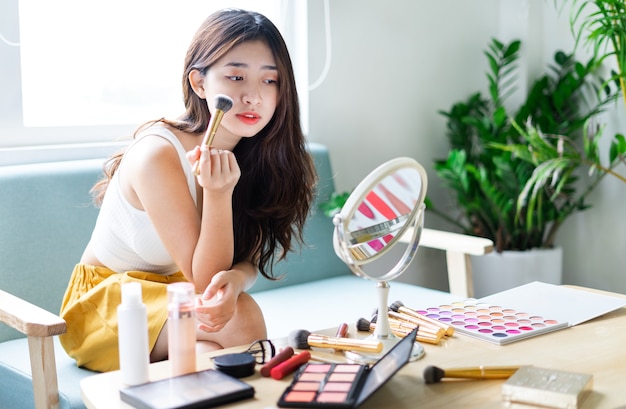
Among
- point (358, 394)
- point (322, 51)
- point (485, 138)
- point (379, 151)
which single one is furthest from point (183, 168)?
point (485, 138)

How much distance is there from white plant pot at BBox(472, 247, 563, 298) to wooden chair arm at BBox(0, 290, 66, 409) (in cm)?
179

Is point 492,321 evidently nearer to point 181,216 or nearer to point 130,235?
point 181,216

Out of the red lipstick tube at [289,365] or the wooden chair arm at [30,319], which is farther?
the wooden chair arm at [30,319]

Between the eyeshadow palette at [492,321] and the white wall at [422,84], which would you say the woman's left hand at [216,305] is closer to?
the eyeshadow palette at [492,321]

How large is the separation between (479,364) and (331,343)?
23 cm

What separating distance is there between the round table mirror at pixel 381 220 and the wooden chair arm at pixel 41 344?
0.53 metres

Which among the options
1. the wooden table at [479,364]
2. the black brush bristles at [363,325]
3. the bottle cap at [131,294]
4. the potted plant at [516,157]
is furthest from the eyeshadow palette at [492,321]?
the potted plant at [516,157]

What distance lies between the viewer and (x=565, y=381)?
1.14m

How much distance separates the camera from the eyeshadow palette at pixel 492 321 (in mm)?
1418

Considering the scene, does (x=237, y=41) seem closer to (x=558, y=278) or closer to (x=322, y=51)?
(x=322, y=51)

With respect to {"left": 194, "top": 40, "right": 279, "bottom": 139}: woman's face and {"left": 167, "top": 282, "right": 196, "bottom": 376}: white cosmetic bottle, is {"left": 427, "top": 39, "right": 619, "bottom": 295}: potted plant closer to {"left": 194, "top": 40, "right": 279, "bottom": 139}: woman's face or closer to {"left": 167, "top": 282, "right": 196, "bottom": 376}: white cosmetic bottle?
{"left": 194, "top": 40, "right": 279, "bottom": 139}: woman's face

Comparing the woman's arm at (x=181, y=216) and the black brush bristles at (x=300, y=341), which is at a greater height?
the woman's arm at (x=181, y=216)

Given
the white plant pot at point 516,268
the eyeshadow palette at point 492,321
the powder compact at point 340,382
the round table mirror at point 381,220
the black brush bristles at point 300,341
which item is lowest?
the white plant pot at point 516,268

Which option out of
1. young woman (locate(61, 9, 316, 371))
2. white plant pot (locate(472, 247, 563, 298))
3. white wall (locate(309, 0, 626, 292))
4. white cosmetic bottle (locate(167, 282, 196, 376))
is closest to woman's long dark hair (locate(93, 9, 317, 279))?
young woman (locate(61, 9, 316, 371))
